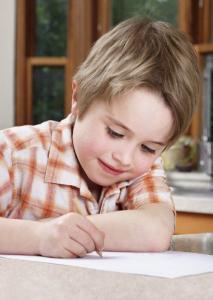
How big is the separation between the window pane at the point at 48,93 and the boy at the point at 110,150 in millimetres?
2579

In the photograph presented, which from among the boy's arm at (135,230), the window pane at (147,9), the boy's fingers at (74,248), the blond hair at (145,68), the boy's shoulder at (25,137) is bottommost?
the boy's arm at (135,230)

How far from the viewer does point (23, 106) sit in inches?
156

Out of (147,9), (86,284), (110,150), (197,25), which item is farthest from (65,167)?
(147,9)

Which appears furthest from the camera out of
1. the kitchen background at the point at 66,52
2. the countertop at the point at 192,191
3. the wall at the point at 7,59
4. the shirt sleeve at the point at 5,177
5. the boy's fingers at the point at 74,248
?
the wall at the point at 7,59

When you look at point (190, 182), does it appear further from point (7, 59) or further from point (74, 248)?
point (74, 248)

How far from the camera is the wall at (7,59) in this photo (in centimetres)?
388

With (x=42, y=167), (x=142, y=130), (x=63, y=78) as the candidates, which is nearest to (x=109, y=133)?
(x=142, y=130)

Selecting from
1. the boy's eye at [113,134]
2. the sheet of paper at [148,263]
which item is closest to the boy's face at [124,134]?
the boy's eye at [113,134]

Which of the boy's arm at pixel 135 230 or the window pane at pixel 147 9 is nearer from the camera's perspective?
the boy's arm at pixel 135 230

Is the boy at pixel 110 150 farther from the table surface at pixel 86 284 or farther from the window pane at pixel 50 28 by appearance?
the window pane at pixel 50 28

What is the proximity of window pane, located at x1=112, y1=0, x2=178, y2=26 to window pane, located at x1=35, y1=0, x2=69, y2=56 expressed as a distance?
12.0 inches

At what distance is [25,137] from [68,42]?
2.61 m

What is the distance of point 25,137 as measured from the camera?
1306 millimetres

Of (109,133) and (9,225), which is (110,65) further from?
(9,225)
